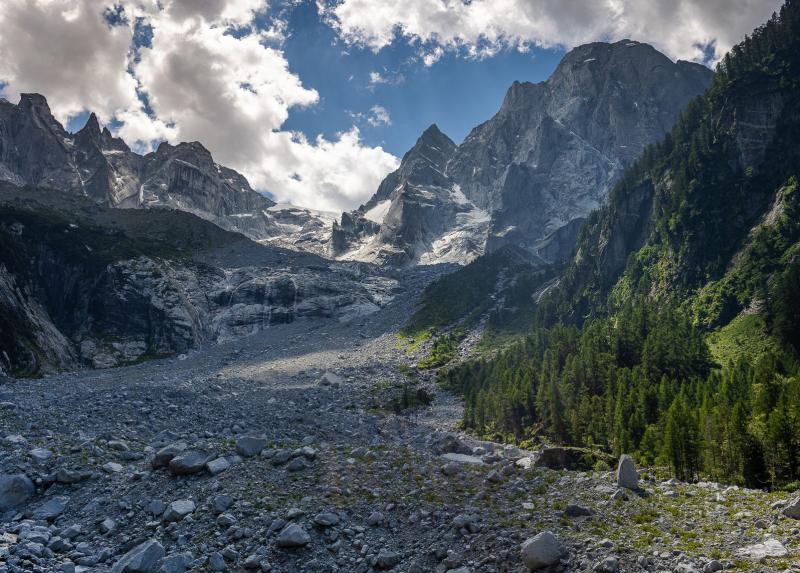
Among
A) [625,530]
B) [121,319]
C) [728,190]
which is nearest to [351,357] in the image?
[121,319]

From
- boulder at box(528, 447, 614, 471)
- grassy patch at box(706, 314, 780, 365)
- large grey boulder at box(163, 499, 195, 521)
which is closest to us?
large grey boulder at box(163, 499, 195, 521)

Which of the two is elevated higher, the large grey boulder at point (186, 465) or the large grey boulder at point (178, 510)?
the large grey boulder at point (186, 465)

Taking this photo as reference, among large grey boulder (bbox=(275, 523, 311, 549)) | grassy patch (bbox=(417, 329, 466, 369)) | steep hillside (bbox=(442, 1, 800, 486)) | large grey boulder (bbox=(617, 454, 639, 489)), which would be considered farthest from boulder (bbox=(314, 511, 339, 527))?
grassy patch (bbox=(417, 329, 466, 369))

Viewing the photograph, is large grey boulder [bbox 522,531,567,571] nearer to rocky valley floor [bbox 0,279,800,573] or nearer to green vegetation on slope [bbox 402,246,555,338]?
rocky valley floor [bbox 0,279,800,573]

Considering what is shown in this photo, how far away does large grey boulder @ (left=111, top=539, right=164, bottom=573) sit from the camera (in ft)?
Answer: 68.1

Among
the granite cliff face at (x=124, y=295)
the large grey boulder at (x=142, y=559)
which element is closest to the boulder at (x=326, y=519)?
the large grey boulder at (x=142, y=559)

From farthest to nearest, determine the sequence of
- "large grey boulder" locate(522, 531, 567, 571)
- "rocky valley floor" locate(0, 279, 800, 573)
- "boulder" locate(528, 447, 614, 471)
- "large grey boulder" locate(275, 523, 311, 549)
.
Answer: "boulder" locate(528, 447, 614, 471), "large grey boulder" locate(275, 523, 311, 549), "rocky valley floor" locate(0, 279, 800, 573), "large grey boulder" locate(522, 531, 567, 571)

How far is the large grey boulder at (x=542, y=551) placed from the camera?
19.5m

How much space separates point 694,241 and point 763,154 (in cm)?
2655

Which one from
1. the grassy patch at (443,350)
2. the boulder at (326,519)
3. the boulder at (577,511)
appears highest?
the grassy patch at (443,350)

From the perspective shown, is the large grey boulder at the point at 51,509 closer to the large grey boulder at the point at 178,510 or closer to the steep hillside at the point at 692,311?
the large grey boulder at the point at 178,510

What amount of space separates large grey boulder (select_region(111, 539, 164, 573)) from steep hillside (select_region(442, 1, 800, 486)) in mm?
35643

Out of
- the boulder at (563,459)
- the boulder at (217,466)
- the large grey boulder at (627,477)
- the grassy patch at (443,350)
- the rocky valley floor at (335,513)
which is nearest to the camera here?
the rocky valley floor at (335,513)

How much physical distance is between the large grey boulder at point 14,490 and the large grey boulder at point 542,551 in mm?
24645
